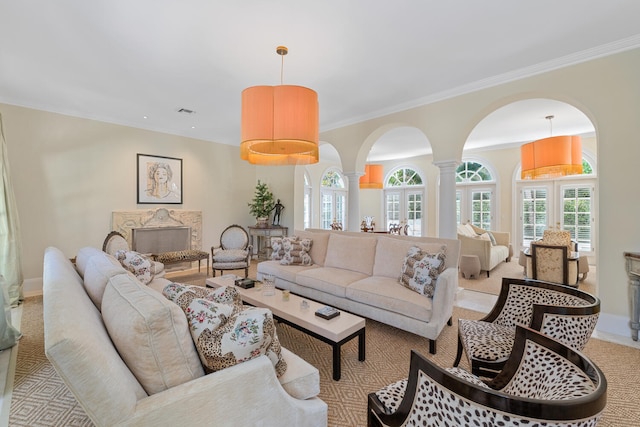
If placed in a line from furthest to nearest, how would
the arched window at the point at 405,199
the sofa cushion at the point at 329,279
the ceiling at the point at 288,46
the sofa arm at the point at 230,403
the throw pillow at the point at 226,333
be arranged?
the arched window at the point at 405,199 → the sofa cushion at the point at 329,279 → the ceiling at the point at 288,46 → the throw pillow at the point at 226,333 → the sofa arm at the point at 230,403

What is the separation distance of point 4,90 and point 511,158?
9.69 m

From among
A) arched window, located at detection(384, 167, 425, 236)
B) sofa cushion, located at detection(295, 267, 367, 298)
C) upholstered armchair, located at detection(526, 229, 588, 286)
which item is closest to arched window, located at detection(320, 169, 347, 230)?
arched window, located at detection(384, 167, 425, 236)

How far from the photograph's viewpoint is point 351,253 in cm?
373

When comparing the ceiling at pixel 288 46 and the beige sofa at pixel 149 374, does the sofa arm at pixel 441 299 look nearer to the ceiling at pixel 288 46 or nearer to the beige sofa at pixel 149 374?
the beige sofa at pixel 149 374

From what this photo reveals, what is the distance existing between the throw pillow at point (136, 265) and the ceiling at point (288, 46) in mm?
2103

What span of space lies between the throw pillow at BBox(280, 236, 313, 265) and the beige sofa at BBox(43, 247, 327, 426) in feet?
8.65

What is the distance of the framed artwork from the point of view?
202 inches

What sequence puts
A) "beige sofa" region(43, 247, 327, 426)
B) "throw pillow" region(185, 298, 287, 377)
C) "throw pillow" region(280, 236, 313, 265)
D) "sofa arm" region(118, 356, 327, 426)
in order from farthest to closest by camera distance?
"throw pillow" region(280, 236, 313, 265)
"throw pillow" region(185, 298, 287, 377)
"sofa arm" region(118, 356, 327, 426)
"beige sofa" region(43, 247, 327, 426)

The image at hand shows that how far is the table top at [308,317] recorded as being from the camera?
2.13m

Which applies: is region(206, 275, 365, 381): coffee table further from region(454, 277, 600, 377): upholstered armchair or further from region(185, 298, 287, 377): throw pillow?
region(185, 298, 287, 377): throw pillow

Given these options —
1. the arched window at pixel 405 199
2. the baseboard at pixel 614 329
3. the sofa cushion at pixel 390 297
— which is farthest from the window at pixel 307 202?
the baseboard at pixel 614 329

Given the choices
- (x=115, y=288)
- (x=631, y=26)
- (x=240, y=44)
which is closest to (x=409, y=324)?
(x=115, y=288)

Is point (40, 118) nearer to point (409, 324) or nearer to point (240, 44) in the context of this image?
point (240, 44)

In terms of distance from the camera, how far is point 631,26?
97.2 inches
